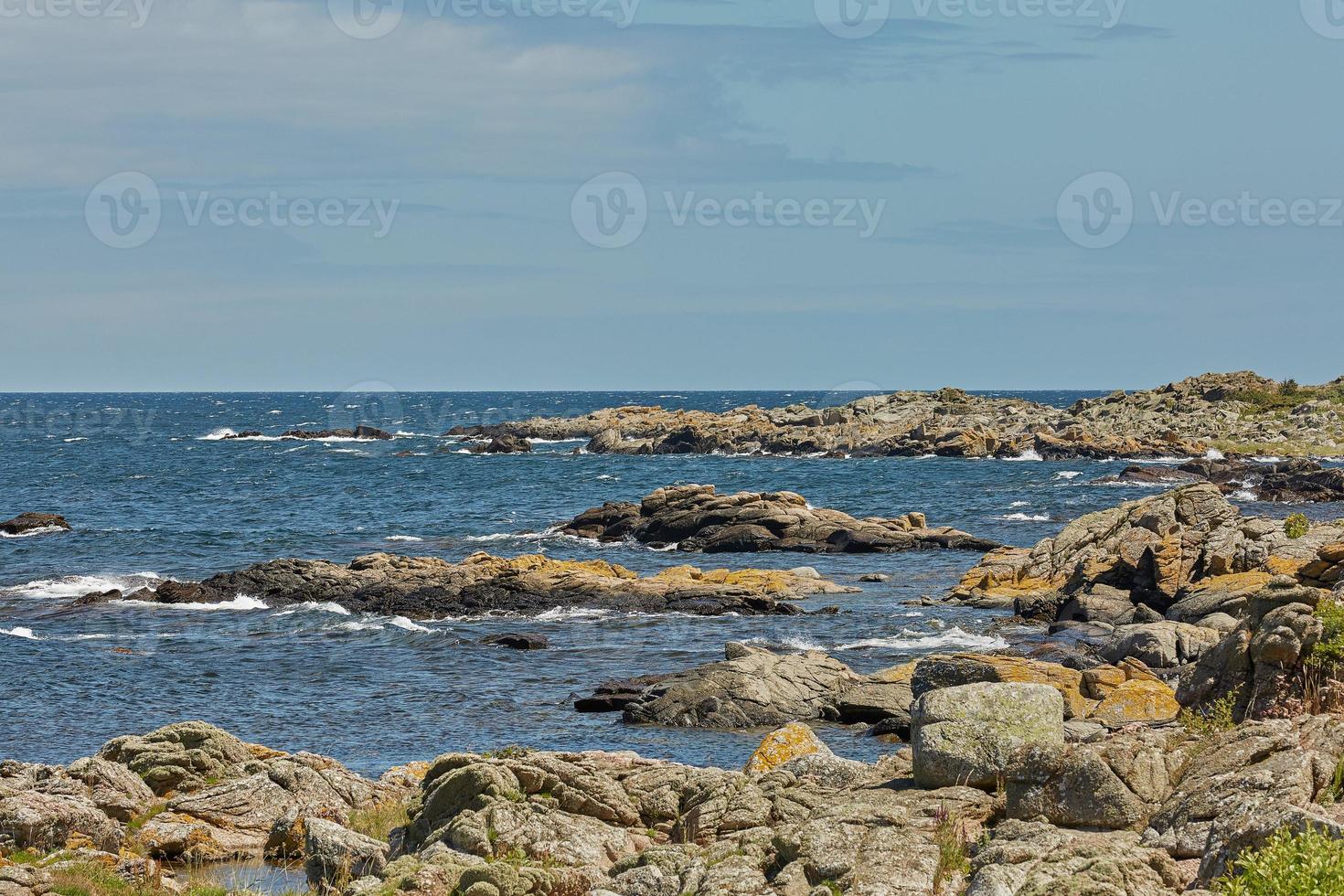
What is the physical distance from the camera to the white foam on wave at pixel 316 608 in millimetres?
45344

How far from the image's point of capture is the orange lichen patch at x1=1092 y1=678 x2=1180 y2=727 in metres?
25.0

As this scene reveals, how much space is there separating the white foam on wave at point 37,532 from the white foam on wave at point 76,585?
53.5 feet

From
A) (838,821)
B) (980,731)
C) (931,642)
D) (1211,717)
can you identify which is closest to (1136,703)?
(1211,717)

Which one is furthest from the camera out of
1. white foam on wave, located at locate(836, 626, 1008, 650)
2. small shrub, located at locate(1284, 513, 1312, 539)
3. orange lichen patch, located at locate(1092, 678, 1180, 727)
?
small shrub, located at locate(1284, 513, 1312, 539)

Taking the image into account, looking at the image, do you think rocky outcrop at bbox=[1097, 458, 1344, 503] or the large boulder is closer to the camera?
the large boulder

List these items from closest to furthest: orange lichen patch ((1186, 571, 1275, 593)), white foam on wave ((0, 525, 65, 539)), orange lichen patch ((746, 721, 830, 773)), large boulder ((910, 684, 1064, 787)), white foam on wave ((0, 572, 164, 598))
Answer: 1. large boulder ((910, 684, 1064, 787))
2. orange lichen patch ((746, 721, 830, 773))
3. orange lichen patch ((1186, 571, 1275, 593))
4. white foam on wave ((0, 572, 164, 598))
5. white foam on wave ((0, 525, 65, 539))

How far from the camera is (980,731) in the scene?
1545 cm

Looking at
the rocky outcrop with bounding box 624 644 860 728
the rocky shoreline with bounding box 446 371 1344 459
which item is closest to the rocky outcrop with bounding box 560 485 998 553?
the rocky outcrop with bounding box 624 644 860 728

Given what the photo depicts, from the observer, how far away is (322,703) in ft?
106

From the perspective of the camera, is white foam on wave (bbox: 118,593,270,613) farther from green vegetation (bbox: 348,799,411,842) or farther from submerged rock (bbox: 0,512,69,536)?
green vegetation (bbox: 348,799,411,842)

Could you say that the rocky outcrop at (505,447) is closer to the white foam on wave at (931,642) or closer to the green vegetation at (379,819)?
the white foam on wave at (931,642)

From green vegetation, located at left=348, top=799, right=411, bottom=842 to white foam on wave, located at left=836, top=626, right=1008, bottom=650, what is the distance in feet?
67.3

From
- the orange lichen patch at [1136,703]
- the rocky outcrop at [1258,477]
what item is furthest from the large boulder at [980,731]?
the rocky outcrop at [1258,477]

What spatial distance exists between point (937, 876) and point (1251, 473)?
3439 inches
